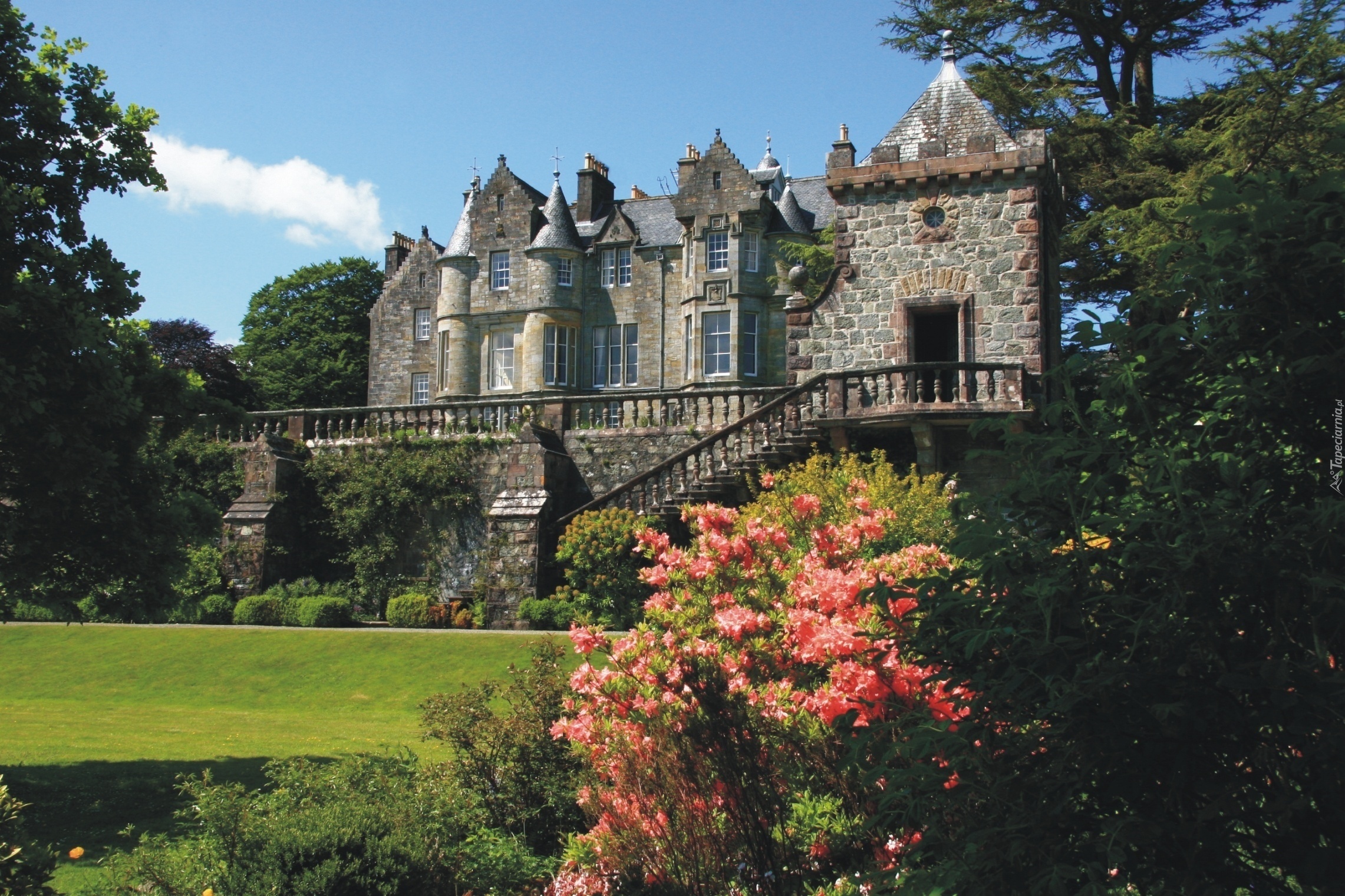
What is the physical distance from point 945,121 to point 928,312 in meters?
3.41

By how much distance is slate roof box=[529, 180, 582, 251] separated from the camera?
36.9m

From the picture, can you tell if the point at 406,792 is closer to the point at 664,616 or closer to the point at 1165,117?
the point at 664,616

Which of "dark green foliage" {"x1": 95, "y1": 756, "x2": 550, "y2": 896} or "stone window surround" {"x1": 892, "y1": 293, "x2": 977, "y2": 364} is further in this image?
"stone window surround" {"x1": 892, "y1": 293, "x2": 977, "y2": 364}

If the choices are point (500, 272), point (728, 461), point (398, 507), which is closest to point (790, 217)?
point (500, 272)

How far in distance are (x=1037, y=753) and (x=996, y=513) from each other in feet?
2.74

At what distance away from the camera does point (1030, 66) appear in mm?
26453

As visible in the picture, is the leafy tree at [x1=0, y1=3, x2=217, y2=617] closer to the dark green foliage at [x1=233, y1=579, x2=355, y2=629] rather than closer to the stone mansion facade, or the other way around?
the dark green foliage at [x1=233, y1=579, x2=355, y2=629]

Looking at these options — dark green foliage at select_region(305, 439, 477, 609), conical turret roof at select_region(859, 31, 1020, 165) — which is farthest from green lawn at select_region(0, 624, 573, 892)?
conical turret roof at select_region(859, 31, 1020, 165)

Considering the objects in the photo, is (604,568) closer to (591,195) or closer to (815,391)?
(815,391)

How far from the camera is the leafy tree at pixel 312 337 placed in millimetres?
48000

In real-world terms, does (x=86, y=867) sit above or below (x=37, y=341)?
below

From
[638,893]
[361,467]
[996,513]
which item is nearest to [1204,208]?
[996,513]

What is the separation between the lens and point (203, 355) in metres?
45.0

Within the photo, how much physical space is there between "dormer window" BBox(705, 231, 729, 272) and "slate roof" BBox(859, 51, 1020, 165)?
15.0m
